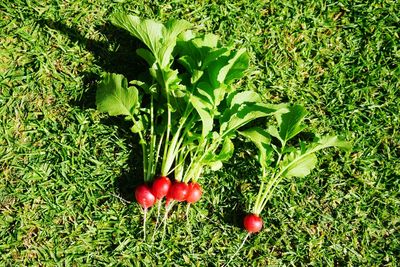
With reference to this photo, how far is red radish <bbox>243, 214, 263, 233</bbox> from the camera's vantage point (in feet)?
10.6

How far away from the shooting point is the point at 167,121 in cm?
324

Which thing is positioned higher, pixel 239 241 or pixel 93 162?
pixel 93 162

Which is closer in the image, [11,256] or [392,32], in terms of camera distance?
[11,256]

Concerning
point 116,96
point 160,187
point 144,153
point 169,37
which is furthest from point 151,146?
point 169,37

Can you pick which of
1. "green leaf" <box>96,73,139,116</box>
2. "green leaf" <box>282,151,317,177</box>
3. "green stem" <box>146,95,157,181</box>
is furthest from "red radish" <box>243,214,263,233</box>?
"green leaf" <box>96,73,139,116</box>

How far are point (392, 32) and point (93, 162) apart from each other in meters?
2.44

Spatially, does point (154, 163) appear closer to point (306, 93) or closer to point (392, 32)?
point (306, 93)

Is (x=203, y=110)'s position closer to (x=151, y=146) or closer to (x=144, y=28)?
(x=151, y=146)

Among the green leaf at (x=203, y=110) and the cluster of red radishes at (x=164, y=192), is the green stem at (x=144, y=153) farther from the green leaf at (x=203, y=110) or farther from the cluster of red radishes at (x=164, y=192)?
the green leaf at (x=203, y=110)

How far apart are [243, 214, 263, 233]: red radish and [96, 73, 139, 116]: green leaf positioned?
1.08 meters

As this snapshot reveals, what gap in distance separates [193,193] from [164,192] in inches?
7.9

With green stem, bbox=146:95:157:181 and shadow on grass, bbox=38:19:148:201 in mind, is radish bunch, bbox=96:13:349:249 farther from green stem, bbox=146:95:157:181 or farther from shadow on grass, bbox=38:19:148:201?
shadow on grass, bbox=38:19:148:201

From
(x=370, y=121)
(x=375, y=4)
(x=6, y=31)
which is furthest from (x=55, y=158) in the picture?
(x=375, y=4)

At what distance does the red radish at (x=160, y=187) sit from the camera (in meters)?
3.11
